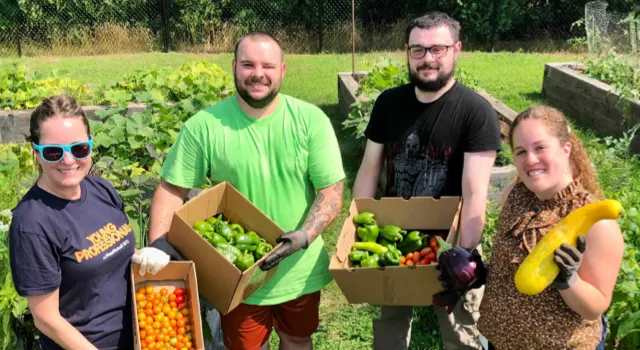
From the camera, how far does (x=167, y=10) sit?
17688mm

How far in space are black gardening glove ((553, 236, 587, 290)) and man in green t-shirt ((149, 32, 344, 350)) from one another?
3.85 feet

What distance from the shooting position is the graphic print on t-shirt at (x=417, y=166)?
3257 millimetres

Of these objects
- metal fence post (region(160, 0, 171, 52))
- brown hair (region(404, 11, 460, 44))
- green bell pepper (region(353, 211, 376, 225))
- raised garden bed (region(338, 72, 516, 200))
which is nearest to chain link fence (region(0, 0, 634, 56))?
metal fence post (region(160, 0, 171, 52))

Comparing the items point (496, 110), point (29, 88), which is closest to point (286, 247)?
point (496, 110)

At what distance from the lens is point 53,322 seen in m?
2.46

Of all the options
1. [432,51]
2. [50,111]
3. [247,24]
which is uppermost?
[432,51]

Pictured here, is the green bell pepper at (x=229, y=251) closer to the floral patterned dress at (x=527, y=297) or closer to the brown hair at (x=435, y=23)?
the floral patterned dress at (x=527, y=297)

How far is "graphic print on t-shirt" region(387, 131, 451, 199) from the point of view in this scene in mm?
3257

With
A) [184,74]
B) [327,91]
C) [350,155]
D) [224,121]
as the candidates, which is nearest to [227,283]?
[224,121]

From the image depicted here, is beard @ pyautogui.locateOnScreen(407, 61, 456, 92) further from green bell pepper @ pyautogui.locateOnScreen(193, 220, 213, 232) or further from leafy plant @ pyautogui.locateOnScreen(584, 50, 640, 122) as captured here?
leafy plant @ pyautogui.locateOnScreen(584, 50, 640, 122)

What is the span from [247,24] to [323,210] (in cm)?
1546

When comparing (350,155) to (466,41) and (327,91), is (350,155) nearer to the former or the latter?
(327,91)

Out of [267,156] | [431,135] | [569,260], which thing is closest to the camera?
[569,260]

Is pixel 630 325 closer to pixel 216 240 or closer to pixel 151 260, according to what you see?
pixel 216 240
